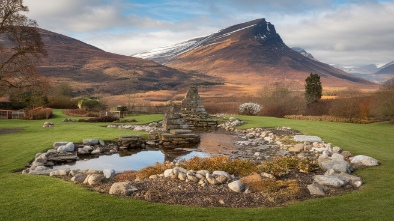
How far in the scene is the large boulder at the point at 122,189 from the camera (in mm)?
7520

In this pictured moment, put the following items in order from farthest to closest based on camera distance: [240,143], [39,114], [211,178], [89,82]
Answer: [89,82] → [39,114] → [240,143] → [211,178]

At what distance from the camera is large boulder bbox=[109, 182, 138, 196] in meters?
7.52

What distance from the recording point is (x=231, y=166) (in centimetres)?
1038

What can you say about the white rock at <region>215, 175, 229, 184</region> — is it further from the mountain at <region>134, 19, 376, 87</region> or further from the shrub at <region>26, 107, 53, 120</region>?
the mountain at <region>134, 19, 376, 87</region>

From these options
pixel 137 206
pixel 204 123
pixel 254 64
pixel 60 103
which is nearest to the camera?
pixel 137 206

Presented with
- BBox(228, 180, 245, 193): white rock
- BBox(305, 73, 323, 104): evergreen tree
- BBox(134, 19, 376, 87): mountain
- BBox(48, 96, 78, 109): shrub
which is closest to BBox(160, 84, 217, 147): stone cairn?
BBox(228, 180, 245, 193): white rock

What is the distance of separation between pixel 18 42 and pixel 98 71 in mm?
98232

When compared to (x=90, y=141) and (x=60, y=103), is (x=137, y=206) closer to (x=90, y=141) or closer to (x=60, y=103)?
(x=90, y=141)

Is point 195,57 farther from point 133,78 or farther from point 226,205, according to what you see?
point 226,205

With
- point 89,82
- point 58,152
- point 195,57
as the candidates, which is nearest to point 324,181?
point 58,152

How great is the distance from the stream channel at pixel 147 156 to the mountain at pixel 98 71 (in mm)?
66888

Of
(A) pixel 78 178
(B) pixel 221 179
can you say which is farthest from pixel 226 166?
(A) pixel 78 178

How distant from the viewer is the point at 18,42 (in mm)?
18500

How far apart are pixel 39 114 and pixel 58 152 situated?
15.4 metres
